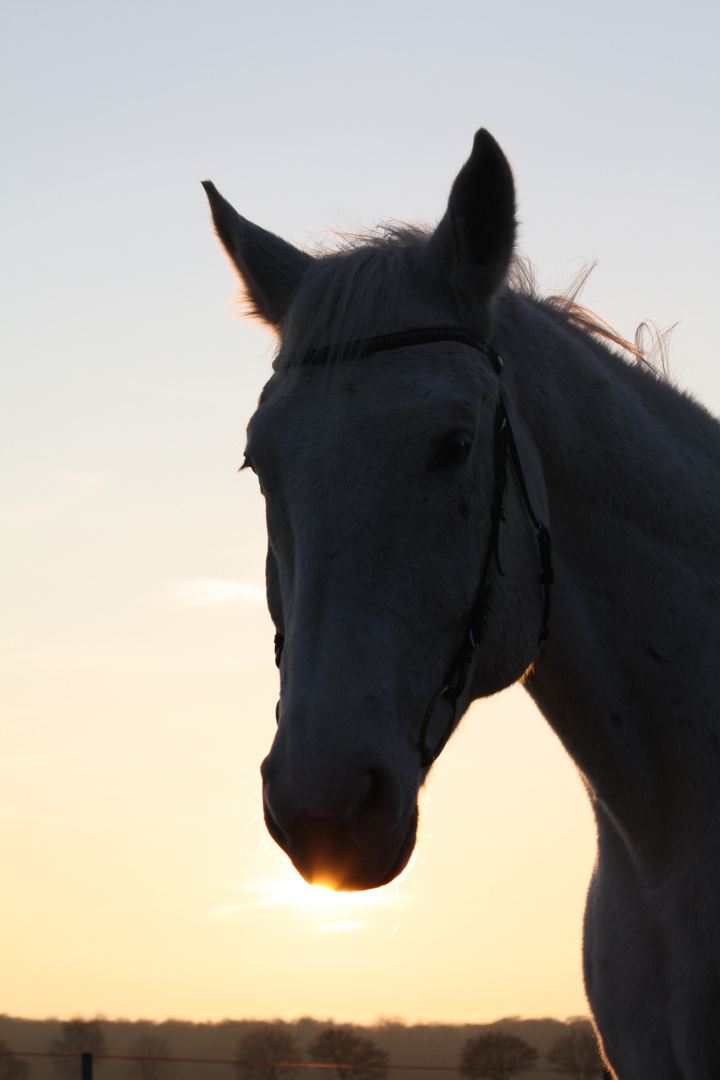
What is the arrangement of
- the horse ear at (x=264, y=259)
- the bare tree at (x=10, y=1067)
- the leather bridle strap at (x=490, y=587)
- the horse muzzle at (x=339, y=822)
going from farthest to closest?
the bare tree at (x=10, y=1067) < the horse ear at (x=264, y=259) < the leather bridle strap at (x=490, y=587) < the horse muzzle at (x=339, y=822)

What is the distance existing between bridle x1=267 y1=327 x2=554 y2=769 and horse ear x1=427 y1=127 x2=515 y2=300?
0.20 m

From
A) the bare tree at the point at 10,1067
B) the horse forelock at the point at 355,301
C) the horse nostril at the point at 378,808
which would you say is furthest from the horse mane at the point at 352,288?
the bare tree at the point at 10,1067

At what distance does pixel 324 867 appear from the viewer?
76.9 inches

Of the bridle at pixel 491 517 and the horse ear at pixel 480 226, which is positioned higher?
the horse ear at pixel 480 226

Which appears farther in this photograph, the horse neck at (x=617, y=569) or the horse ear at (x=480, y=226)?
the horse neck at (x=617, y=569)

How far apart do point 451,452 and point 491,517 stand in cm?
23

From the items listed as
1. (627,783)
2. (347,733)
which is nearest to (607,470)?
(627,783)

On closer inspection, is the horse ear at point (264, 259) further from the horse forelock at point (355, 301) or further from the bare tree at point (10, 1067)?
the bare tree at point (10, 1067)

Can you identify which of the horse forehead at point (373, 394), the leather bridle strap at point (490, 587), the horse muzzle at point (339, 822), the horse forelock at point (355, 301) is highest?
the horse forelock at point (355, 301)

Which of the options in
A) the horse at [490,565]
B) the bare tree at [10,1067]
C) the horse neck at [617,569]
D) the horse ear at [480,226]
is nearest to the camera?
the horse at [490,565]

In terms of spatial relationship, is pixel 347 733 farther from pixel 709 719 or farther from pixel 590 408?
pixel 590 408

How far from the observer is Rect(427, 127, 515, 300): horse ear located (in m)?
2.58

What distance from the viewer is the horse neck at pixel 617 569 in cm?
270

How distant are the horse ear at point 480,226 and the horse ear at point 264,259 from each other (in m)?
0.54
